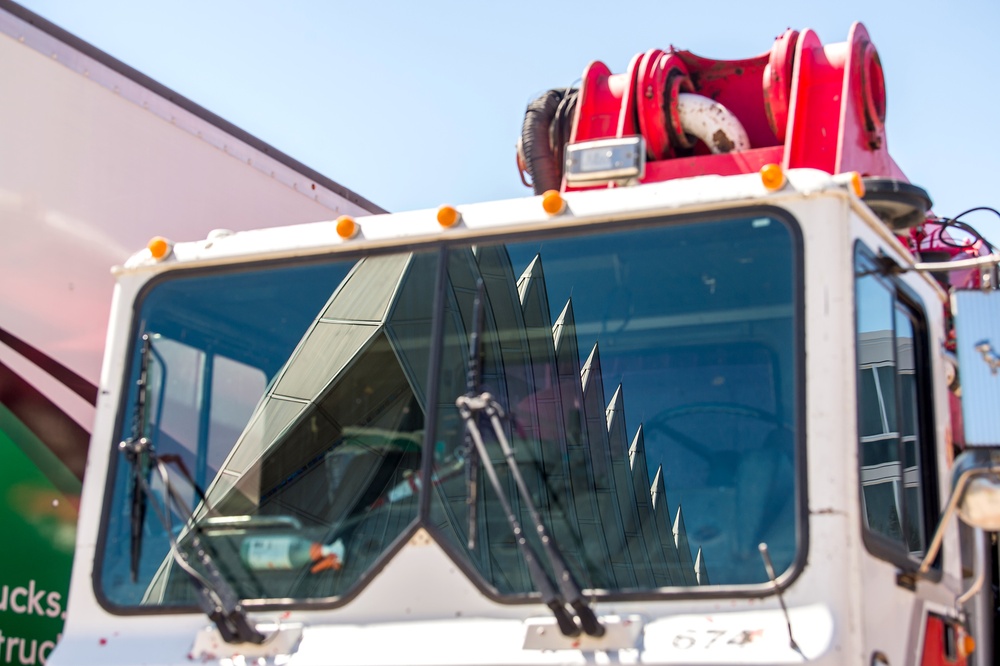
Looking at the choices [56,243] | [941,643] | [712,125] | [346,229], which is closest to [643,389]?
[712,125]

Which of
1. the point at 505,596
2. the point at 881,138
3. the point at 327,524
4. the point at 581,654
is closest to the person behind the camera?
the point at 581,654

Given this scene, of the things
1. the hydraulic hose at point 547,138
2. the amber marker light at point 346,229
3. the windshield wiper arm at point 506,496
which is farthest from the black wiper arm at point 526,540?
the hydraulic hose at point 547,138

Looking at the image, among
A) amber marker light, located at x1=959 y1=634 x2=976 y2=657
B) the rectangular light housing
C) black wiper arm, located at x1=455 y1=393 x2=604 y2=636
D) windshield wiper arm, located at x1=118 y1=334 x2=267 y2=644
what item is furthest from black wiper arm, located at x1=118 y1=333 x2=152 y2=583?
amber marker light, located at x1=959 y1=634 x2=976 y2=657

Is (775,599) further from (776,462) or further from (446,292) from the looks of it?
(446,292)

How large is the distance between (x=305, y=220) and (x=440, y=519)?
8.77ft

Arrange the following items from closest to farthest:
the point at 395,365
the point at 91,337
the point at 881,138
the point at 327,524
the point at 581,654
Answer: the point at 581,654 < the point at 327,524 < the point at 395,365 < the point at 881,138 < the point at 91,337

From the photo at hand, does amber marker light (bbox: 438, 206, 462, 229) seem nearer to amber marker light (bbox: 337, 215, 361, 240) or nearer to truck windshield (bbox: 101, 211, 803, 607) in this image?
truck windshield (bbox: 101, 211, 803, 607)

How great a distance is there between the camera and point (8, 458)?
438 cm

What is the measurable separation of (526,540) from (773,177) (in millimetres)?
1094

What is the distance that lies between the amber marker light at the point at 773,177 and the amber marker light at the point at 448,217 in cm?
85

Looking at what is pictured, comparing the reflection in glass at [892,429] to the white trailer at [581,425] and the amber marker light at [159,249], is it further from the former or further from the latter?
the amber marker light at [159,249]

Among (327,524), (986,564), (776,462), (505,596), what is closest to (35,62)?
(327,524)

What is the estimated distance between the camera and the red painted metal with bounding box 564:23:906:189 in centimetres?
408

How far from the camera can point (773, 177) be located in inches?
123
